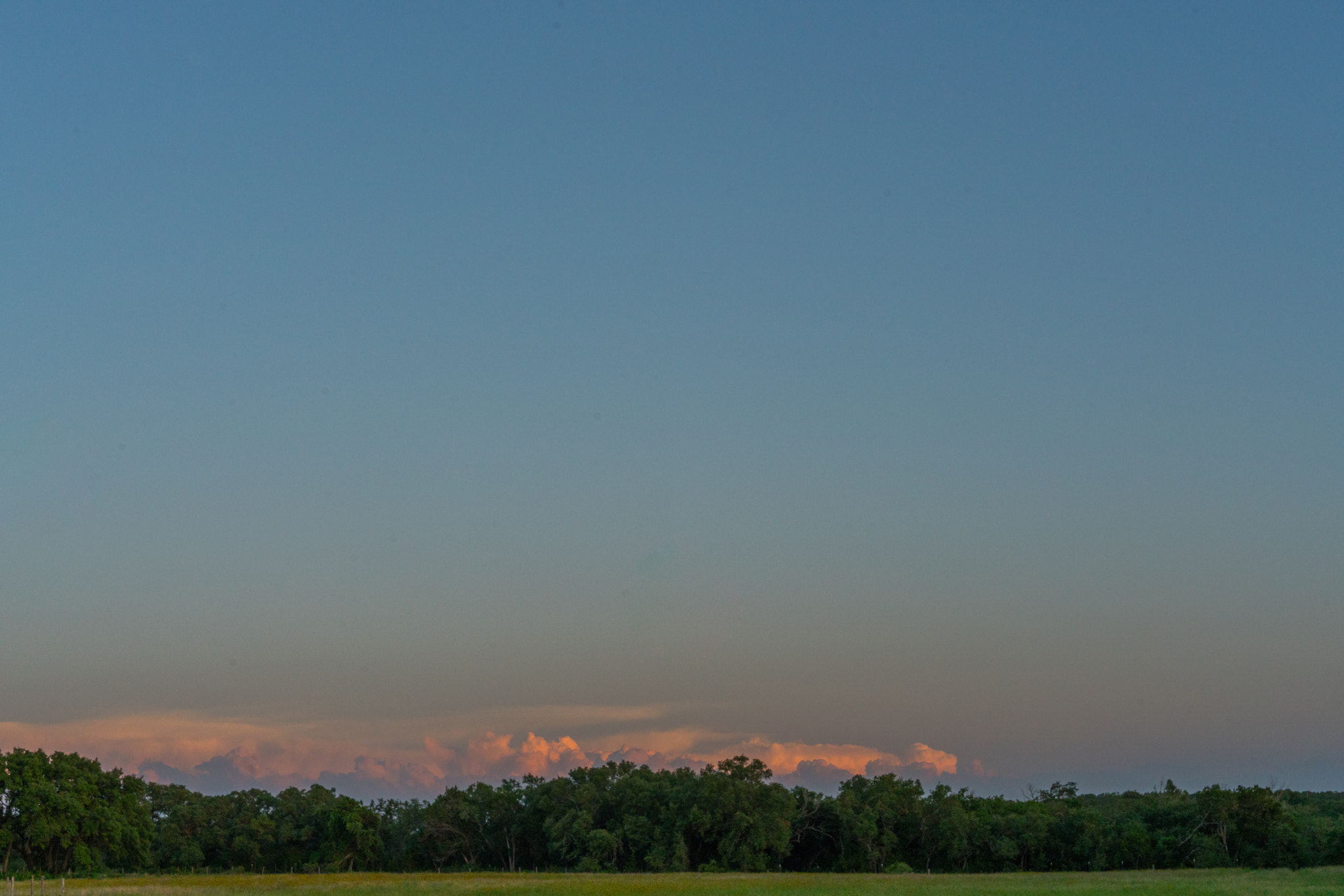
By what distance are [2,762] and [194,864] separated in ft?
89.0

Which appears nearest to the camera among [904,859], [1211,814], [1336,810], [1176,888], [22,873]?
[1176,888]

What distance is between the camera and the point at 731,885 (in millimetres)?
64062

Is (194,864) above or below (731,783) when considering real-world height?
below

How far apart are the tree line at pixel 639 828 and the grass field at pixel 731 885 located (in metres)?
11.8

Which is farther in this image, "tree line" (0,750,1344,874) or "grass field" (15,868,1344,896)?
"tree line" (0,750,1344,874)

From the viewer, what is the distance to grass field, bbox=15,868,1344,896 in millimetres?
55938

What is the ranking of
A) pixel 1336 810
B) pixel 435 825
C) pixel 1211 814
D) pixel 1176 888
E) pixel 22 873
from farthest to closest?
pixel 1336 810
pixel 435 825
pixel 1211 814
pixel 22 873
pixel 1176 888

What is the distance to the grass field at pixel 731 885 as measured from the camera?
55.9m

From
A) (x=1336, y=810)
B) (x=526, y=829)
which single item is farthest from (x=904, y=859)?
(x=1336, y=810)

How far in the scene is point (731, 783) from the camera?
94.4 meters

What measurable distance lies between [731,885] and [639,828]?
111 ft

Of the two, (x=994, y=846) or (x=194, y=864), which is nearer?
(x=994, y=846)

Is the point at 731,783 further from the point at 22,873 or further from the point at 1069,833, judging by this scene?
the point at 22,873

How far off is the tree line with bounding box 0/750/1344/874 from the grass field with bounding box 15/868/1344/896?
11.8 meters
